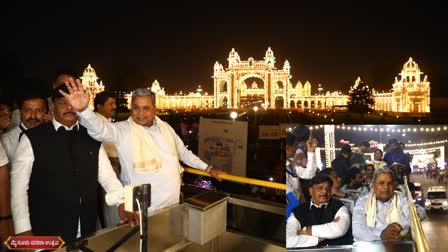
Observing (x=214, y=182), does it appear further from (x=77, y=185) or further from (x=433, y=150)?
(x=433, y=150)

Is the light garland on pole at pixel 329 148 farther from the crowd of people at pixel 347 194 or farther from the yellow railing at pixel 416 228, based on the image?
the yellow railing at pixel 416 228

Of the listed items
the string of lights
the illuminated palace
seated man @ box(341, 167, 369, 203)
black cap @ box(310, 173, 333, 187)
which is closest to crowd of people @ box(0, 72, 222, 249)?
black cap @ box(310, 173, 333, 187)

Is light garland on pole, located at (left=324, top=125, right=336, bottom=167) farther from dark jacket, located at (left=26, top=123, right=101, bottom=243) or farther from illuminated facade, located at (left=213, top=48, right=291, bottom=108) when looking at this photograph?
illuminated facade, located at (left=213, top=48, right=291, bottom=108)

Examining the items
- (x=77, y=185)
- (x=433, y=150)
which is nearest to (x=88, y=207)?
(x=77, y=185)

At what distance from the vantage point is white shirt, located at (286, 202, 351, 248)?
103 inches

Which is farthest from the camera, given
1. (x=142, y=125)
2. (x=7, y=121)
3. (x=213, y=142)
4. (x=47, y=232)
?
(x=213, y=142)

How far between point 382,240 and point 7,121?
393 centimetres

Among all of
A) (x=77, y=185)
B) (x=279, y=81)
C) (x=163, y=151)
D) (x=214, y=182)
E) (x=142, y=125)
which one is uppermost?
(x=279, y=81)

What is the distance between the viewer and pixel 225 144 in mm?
7270

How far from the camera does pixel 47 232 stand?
2.89m

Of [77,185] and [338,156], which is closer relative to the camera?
[338,156]

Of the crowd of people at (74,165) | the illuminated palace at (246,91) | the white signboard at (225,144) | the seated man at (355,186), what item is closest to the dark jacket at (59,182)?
the crowd of people at (74,165)

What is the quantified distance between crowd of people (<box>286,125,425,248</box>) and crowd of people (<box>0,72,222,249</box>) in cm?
119

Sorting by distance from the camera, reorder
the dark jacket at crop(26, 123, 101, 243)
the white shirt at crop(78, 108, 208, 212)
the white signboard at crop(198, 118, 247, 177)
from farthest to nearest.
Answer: the white signboard at crop(198, 118, 247, 177), the white shirt at crop(78, 108, 208, 212), the dark jacket at crop(26, 123, 101, 243)
